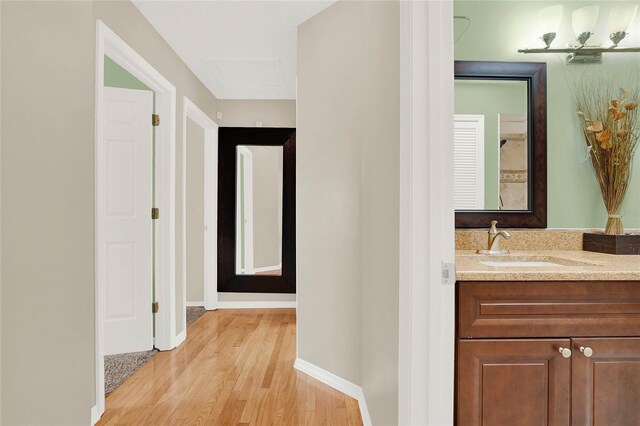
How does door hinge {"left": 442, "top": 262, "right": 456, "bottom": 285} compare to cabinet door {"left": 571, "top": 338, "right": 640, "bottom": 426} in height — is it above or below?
above

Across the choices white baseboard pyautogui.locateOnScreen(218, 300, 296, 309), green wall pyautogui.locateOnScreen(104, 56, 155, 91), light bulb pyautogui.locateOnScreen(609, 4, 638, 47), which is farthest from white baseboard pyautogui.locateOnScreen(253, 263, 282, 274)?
light bulb pyautogui.locateOnScreen(609, 4, 638, 47)

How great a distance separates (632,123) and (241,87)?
3383 millimetres

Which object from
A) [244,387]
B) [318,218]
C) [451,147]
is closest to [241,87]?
[318,218]

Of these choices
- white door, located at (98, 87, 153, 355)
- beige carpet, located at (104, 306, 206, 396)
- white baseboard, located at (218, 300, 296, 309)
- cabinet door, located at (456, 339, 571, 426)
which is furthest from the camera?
white baseboard, located at (218, 300, 296, 309)

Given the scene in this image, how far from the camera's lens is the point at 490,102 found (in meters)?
2.00

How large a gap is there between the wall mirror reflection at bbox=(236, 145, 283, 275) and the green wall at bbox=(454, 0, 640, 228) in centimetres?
268

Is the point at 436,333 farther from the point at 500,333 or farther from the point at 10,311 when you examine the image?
the point at 10,311

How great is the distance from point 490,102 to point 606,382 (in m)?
1.39

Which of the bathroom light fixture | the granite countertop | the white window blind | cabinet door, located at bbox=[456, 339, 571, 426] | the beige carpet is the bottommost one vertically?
the beige carpet

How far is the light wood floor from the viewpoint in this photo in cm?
202

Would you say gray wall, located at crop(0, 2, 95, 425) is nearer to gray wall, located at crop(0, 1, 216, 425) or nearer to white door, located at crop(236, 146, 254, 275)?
gray wall, located at crop(0, 1, 216, 425)

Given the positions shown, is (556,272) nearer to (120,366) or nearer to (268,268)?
(120,366)

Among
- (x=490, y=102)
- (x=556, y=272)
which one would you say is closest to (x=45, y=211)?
(x=556, y=272)

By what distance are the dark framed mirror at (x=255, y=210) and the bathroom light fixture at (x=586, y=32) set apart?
2.78 m
